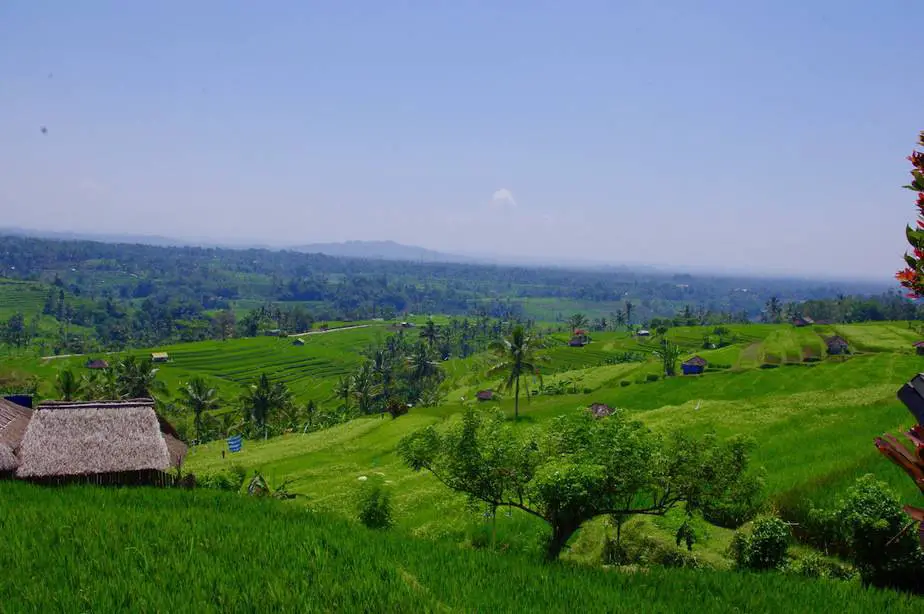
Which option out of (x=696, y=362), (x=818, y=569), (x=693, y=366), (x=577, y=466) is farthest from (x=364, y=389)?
(x=818, y=569)

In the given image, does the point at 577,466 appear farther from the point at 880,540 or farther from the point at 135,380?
the point at 135,380

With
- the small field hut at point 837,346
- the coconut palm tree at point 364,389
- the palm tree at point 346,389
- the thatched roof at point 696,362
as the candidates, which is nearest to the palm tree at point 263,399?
the coconut palm tree at point 364,389

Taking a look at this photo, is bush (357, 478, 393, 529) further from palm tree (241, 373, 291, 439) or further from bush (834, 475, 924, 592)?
palm tree (241, 373, 291, 439)

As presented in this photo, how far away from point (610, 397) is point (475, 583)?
149 ft

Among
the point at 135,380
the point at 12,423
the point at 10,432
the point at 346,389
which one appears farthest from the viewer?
the point at 346,389

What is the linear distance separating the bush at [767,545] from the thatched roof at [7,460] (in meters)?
28.1

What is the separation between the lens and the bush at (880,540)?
1261 cm

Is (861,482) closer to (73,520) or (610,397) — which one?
(73,520)

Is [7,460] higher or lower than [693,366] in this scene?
higher

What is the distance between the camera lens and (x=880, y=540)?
511 inches

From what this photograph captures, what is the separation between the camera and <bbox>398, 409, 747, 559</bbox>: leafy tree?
47.9ft

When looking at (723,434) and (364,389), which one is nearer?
(723,434)

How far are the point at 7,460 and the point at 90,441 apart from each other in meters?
3.09

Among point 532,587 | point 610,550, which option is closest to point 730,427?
point 610,550
